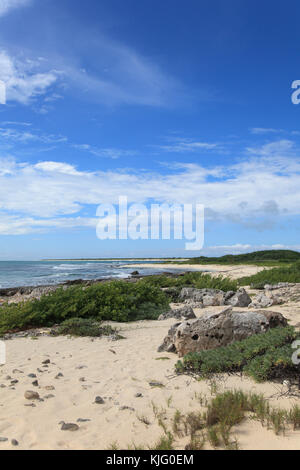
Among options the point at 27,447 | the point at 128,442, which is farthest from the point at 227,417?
the point at 27,447

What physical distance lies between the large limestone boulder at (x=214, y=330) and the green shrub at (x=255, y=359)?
613 millimetres

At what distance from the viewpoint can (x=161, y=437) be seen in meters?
3.74

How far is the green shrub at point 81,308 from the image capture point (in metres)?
11.0

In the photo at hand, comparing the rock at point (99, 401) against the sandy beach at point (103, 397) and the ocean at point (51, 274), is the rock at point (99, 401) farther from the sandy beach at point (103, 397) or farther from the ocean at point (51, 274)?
the ocean at point (51, 274)

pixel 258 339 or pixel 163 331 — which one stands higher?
pixel 258 339

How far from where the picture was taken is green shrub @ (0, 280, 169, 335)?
1095 cm

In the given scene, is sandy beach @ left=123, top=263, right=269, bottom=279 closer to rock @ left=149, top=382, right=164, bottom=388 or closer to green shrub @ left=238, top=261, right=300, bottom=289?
green shrub @ left=238, top=261, right=300, bottom=289

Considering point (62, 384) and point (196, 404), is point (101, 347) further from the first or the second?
point (196, 404)

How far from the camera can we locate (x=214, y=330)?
6934mm

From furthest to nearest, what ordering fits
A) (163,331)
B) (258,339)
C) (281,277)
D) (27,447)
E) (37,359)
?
(281,277) < (163,331) < (37,359) < (258,339) < (27,447)

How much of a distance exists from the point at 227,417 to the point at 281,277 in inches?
869

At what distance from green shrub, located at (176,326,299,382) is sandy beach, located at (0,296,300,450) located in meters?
0.22

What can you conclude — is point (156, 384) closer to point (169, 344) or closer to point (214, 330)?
point (214, 330)

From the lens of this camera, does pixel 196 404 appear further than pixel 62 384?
No
